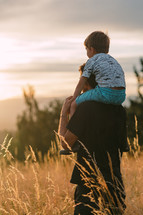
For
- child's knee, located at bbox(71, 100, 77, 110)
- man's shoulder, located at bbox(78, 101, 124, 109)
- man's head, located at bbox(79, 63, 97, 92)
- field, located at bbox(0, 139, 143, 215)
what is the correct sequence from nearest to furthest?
1. man's shoulder, located at bbox(78, 101, 124, 109)
2. child's knee, located at bbox(71, 100, 77, 110)
3. man's head, located at bbox(79, 63, 97, 92)
4. field, located at bbox(0, 139, 143, 215)

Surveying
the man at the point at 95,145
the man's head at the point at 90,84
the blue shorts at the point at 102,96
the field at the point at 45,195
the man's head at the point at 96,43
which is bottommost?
the field at the point at 45,195

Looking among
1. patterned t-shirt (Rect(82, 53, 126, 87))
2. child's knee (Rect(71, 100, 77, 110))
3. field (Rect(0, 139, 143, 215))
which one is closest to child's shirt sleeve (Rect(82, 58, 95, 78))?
patterned t-shirt (Rect(82, 53, 126, 87))

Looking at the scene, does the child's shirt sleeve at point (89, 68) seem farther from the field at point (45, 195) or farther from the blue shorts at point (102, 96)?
the field at point (45, 195)

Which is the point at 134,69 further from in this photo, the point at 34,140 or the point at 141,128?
the point at 141,128

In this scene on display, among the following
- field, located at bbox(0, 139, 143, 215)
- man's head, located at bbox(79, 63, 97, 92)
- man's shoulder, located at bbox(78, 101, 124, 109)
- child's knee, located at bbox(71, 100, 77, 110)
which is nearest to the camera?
man's shoulder, located at bbox(78, 101, 124, 109)

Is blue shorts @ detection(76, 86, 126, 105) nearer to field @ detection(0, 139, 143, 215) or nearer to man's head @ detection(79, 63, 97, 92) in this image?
man's head @ detection(79, 63, 97, 92)

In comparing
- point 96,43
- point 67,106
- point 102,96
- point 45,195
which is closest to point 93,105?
point 102,96

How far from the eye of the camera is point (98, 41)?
262cm

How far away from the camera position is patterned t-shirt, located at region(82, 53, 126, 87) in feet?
8.40

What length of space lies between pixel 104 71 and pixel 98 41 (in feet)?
0.91

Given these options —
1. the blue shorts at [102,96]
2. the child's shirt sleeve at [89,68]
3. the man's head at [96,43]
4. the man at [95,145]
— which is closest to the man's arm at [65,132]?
the man at [95,145]

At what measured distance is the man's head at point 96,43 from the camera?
2.62m

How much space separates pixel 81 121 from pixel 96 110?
0.51 feet

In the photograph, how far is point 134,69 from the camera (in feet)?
47.6
